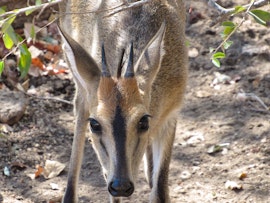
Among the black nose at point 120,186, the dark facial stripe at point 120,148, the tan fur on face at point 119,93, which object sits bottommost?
the black nose at point 120,186

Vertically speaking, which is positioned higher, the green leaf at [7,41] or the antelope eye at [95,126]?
the green leaf at [7,41]

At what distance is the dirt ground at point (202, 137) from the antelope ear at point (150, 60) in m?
1.42

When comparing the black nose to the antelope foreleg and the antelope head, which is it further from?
the antelope foreleg

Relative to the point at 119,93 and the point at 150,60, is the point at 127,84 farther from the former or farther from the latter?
the point at 150,60

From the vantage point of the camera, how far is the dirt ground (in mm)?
6066

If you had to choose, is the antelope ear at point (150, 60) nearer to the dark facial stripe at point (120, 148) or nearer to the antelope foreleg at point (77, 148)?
the dark facial stripe at point (120, 148)

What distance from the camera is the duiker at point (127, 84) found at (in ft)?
14.8

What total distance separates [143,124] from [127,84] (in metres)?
0.29

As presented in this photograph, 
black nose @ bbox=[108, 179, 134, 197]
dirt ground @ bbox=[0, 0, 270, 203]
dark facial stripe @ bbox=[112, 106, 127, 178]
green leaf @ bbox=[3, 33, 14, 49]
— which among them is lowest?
dirt ground @ bbox=[0, 0, 270, 203]

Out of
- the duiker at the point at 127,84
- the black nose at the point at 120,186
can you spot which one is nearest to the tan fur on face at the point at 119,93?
the duiker at the point at 127,84

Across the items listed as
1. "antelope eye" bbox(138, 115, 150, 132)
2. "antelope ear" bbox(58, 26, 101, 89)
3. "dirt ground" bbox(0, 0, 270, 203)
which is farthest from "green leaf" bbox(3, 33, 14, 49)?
"dirt ground" bbox(0, 0, 270, 203)

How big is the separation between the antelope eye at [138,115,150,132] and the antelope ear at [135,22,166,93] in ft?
1.20

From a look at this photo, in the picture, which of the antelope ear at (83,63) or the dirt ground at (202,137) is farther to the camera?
the dirt ground at (202,137)

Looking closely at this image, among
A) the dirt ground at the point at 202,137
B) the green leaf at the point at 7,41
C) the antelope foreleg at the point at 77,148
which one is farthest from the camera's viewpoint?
the dirt ground at the point at 202,137
